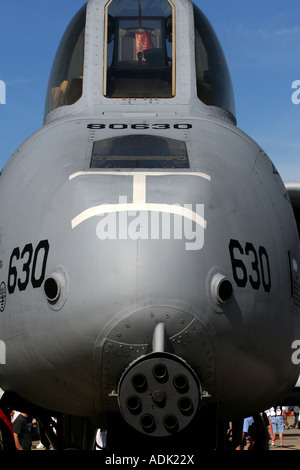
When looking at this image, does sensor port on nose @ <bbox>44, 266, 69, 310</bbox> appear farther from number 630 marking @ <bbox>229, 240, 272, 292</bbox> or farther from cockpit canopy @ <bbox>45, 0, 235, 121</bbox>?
cockpit canopy @ <bbox>45, 0, 235, 121</bbox>

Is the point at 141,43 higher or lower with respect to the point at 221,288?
higher

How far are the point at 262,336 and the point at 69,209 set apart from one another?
1.64 m

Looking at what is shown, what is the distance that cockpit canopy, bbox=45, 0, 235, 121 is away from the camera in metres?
6.75

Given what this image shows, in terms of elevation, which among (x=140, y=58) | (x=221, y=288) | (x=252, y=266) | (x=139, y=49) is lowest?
(x=221, y=288)

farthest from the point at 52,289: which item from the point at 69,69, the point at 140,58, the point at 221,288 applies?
the point at 69,69

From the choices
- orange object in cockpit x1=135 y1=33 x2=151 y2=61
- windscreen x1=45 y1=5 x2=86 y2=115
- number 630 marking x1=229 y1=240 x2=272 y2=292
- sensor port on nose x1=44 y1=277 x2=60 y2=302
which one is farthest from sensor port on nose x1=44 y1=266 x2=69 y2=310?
orange object in cockpit x1=135 y1=33 x2=151 y2=61

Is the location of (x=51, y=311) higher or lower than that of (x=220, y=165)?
lower

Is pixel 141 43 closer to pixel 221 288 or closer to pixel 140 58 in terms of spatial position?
pixel 140 58

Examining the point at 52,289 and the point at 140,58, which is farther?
the point at 140,58

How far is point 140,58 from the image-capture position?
22.9 feet

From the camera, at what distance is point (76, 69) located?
279 inches

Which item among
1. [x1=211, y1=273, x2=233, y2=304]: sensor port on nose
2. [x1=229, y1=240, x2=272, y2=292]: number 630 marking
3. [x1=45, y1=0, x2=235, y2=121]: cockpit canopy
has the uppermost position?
[x1=45, y1=0, x2=235, y2=121]: cockpit canopy

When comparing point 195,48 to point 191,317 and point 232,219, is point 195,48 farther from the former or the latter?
point 191,317
